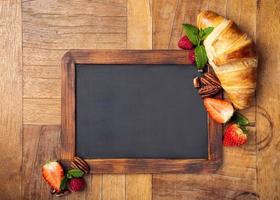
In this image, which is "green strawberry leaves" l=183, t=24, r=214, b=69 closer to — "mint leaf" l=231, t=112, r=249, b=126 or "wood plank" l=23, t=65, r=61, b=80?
"mint leaf" l=231, t=112, r=249, b=126

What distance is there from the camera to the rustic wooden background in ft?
5.07

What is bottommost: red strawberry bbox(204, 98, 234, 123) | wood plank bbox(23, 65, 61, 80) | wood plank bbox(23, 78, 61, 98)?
red strawberry bbox(204, 98, 234, 123)

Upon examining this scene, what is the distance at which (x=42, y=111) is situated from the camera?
1550 millimetres

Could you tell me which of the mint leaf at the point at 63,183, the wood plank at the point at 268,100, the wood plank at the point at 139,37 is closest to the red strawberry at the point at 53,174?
the mint leaf at the point at 63,183

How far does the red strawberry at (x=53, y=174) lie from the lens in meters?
1.50

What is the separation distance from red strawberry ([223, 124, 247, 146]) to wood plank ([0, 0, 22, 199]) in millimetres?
854

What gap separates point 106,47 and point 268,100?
711mm

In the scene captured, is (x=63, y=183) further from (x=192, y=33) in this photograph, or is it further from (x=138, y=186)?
(x=192, y=33)

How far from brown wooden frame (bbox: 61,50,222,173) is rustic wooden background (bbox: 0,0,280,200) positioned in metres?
0.03

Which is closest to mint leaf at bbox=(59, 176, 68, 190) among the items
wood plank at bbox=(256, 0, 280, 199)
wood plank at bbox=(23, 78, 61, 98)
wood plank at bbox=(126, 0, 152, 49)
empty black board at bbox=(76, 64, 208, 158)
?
empty black board at bbox=(76, 64, 208, 158)

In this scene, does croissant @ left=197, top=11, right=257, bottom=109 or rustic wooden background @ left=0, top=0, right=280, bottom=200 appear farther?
rustic wooden background @ left=0, top=0, right=280, bottom=200

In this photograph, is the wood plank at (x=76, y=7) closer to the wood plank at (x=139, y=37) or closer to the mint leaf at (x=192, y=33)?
the wood plank at (x=139, y=37)

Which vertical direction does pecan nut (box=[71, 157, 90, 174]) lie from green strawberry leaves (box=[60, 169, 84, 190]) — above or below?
above

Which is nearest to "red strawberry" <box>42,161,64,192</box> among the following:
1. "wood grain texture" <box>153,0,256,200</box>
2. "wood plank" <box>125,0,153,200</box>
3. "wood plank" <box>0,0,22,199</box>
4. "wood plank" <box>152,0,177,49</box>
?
"wood plank" <box>0,0,22,199</box>
